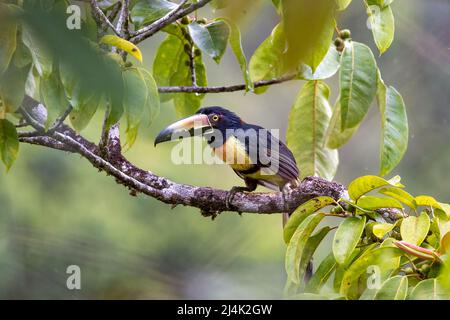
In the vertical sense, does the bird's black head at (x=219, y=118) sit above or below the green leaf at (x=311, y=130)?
above

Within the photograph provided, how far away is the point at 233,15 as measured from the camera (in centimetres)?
47

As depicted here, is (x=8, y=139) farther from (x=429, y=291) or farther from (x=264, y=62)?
(x=429, y=291)

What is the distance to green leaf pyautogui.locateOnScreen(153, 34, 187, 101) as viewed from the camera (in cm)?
247

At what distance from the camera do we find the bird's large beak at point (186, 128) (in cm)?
241

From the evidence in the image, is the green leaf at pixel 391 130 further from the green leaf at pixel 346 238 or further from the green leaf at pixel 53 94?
the green leaf at pixel 53 94

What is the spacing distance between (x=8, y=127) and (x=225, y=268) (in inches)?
121

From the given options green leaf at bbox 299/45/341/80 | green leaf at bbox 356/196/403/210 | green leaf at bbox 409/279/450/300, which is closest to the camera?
green leaf at bbox 409/279/450/300

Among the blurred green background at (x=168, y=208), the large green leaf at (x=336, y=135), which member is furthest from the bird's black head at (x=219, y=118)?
the blurred green background at (x=168, y=208)

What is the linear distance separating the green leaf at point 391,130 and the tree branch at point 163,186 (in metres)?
0.18

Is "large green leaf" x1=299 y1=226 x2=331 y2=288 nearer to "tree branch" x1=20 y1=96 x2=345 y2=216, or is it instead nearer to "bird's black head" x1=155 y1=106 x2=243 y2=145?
"tree branch" x1=20 y1=96 x2=345 y2=216

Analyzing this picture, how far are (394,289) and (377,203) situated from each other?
297 mm

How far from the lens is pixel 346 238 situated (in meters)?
1.46

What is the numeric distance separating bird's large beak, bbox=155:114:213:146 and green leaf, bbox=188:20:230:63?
0.57m

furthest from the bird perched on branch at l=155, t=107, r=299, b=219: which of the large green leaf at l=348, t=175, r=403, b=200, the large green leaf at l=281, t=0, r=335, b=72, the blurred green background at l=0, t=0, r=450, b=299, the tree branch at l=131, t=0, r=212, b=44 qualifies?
the large green leaf at l=281, t=0, r=335, b=72
